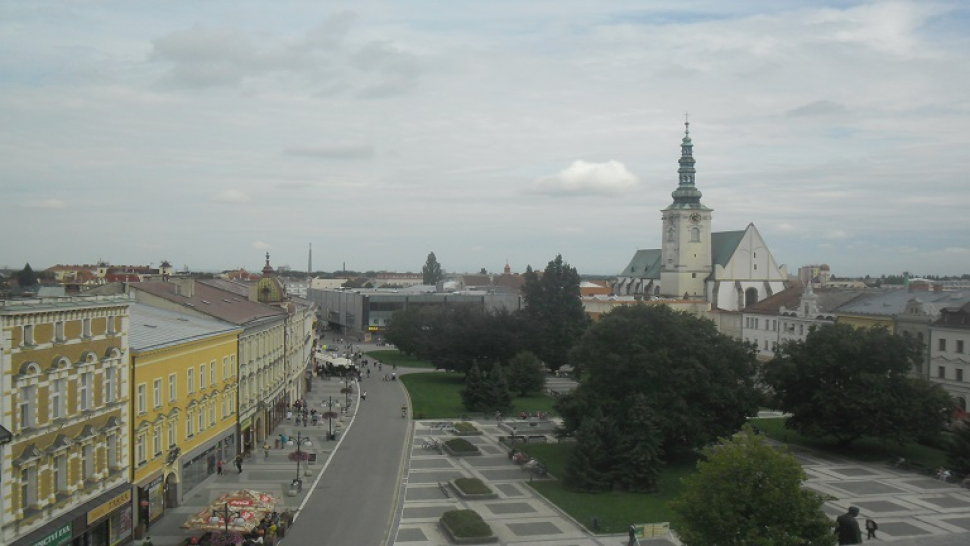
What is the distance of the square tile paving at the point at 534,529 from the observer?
32.1m

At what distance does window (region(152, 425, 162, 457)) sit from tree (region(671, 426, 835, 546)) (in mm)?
19492

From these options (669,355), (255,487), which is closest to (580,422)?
(669,355)

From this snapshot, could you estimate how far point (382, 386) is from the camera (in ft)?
248

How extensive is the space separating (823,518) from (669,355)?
2020 centimetres

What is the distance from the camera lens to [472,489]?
Answer: 37875mm

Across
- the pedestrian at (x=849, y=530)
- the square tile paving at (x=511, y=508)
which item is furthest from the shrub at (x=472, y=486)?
the pedestrian at (x=849, y=530)

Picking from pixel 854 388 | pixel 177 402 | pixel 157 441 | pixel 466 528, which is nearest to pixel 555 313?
pixel 854 388

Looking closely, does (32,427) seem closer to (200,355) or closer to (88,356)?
(88,356)

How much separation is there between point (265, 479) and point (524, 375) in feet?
111

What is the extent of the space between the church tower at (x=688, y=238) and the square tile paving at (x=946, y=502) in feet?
274

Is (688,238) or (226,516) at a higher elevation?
(688,238)

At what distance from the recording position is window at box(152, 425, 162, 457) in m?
32.2

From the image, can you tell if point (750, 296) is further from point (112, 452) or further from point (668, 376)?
point (112, 452)

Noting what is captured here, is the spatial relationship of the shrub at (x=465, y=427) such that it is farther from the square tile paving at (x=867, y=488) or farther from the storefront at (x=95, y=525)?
the storefront at (x=95, y=525)
